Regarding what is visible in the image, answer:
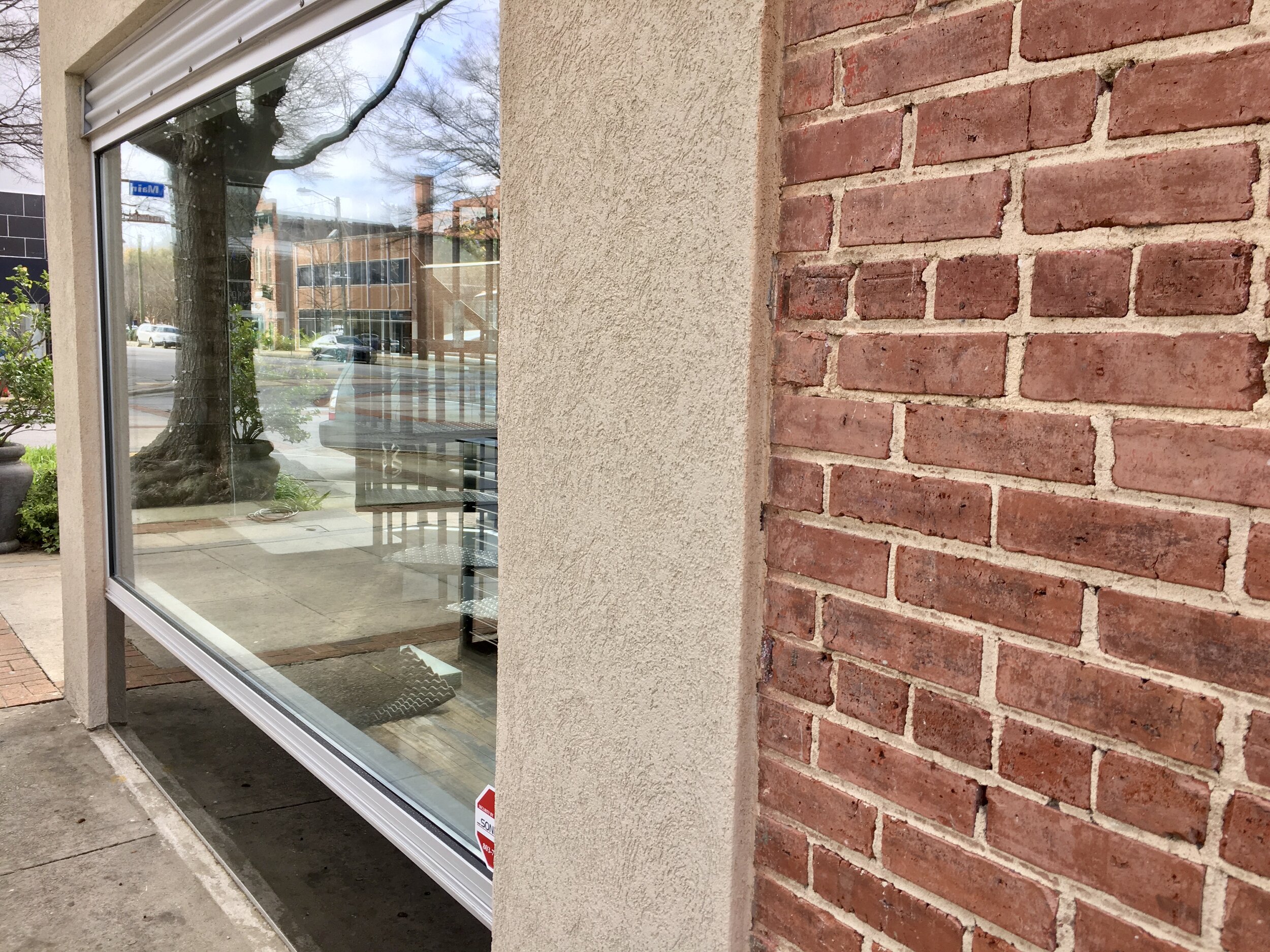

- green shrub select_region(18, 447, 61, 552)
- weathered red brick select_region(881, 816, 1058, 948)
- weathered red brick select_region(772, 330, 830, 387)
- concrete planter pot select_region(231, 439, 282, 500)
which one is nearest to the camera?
weathered red brick select_region(881, 816, 1058, 948)

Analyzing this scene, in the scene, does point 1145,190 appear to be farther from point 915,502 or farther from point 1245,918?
point 1245,918

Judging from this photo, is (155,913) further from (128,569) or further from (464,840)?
(128,569)

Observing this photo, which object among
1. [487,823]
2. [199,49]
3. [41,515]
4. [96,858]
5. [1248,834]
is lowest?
[96,858]

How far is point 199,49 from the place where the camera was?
3777 mm

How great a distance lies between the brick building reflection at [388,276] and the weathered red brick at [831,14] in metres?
1.28

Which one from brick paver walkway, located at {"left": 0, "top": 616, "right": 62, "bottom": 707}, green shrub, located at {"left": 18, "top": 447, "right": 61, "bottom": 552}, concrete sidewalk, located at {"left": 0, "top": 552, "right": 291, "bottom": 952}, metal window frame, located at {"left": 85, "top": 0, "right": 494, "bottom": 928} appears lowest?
concrete sidewalk, located at {"left": 0, "top": 552, "right": 291, "bottom": 952}

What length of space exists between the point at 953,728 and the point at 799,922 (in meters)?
0.42

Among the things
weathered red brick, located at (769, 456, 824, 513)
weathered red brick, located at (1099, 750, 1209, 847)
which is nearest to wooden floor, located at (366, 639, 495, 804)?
weathered red brick, located at (769, 456, 824, 513)

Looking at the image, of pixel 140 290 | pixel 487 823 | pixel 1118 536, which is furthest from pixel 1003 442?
pixel 140 290

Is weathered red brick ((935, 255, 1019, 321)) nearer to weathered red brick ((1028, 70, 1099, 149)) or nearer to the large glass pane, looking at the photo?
weathered red brick ((1028, 70, 1099, 149))

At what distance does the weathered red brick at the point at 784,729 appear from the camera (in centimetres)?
143

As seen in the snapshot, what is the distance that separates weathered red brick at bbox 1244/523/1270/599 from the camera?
3.13ft

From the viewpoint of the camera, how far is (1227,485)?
38.6 inches

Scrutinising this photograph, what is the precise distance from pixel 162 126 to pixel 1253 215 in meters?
4.74
